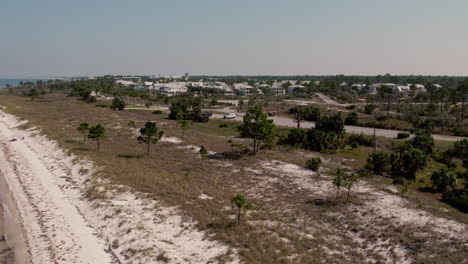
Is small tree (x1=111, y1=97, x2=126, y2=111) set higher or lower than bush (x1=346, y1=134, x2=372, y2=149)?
higher

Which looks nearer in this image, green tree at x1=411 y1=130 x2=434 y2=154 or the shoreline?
the shoreline

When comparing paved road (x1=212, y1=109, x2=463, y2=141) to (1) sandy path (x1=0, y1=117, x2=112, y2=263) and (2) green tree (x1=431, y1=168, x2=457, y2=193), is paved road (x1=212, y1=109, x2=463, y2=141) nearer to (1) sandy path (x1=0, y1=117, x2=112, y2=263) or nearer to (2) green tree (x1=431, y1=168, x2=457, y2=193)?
(2) green tree (x1=431, y1=168, x2=457, y2=193)

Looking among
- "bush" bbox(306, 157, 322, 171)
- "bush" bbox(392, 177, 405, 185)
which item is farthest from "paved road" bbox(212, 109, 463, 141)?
"bush" bbox(306, 157, 322, 171)

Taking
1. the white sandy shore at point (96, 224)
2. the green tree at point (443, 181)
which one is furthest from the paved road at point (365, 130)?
the white sandy shore at point (96, 224)

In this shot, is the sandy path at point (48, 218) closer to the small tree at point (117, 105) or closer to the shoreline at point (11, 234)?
the shoreline at point (11, 234)

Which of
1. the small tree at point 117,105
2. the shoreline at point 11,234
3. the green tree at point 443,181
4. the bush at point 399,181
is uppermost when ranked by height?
the small tree at point 117,105

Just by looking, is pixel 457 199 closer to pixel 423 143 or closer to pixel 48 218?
pixel 423 143

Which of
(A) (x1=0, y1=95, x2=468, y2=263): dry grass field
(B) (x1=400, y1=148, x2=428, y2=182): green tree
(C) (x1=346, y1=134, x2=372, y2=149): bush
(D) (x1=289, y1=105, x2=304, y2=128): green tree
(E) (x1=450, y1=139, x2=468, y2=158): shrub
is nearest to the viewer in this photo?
(A) (x1=0, y1=95, x2=468, y2=263): dry grass field
